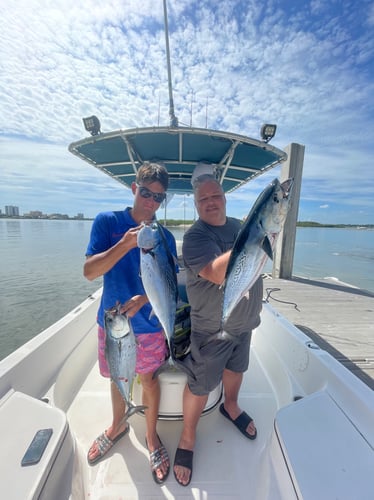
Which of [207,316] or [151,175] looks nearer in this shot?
[151,175]

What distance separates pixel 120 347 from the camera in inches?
54.2

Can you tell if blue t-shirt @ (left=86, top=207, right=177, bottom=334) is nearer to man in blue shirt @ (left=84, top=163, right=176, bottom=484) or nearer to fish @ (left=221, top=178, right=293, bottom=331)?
man in blue shirt @ (left=84, top=163, right=176, bottom=484)

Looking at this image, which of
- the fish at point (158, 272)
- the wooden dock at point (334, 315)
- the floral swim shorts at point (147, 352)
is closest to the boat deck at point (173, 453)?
the floral swim shorts at point (147, 352)

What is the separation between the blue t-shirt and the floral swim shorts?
0.05 meters

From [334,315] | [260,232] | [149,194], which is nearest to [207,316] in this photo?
[260,232]

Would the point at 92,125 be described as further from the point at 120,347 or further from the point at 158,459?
the point at 158,459

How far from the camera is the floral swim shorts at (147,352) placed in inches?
64.3

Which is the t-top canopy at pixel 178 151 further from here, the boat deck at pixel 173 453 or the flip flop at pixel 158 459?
the flip flop at pixel 158 459

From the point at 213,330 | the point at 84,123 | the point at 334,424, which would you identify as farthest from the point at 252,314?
the point at 84,123

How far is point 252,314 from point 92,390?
1.96 m

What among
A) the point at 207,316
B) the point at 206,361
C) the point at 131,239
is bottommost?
the point at 206,361

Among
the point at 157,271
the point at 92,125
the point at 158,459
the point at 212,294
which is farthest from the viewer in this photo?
the point at 92,125

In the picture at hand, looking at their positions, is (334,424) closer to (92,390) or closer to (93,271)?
(93,271)

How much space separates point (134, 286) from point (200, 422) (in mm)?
1466
